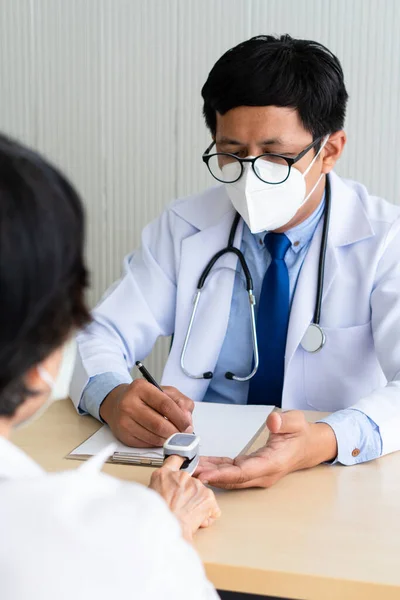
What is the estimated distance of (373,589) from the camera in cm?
91

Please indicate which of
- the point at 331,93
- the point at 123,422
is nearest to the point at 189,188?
the point at 331,93

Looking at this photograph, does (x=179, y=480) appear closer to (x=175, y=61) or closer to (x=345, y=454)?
(x=345, y=454)

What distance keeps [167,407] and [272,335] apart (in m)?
0.47

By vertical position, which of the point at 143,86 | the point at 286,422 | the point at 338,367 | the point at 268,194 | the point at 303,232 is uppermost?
the point at 143,86

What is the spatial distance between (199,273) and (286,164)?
334 millimetres

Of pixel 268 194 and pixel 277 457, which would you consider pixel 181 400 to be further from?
pixel 268 194

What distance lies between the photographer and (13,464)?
70cm

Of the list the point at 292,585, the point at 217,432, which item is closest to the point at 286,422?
the point at 217,432

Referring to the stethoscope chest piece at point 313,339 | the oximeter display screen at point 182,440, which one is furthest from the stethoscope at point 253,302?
the oximeter display screen at point 182,440

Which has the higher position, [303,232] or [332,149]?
[332,149]

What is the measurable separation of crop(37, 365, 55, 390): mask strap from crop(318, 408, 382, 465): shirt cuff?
26.4 inches

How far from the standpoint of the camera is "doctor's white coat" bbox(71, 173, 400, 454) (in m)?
1.70

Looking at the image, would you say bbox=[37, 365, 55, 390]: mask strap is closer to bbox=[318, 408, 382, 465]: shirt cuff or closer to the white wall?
bbox=[318, 408, 382, 465]: shirt cuff

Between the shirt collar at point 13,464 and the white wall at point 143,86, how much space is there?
2.08m
